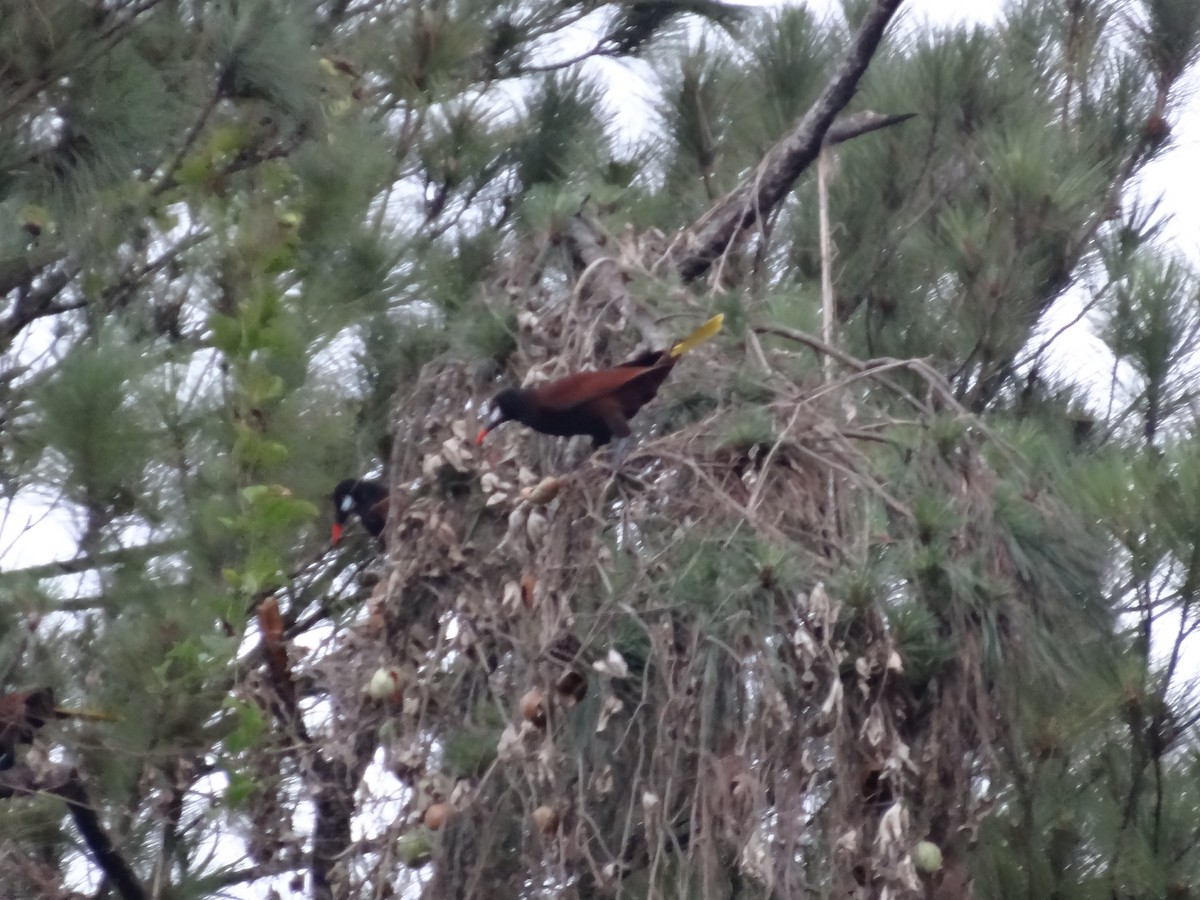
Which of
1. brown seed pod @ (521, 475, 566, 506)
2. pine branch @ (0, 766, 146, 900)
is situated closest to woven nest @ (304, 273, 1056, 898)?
brown seed pod @ (521, 475, 566, 506)

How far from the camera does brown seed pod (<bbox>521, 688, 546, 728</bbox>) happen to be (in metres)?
1.74

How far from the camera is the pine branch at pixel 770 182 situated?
2.43 meters

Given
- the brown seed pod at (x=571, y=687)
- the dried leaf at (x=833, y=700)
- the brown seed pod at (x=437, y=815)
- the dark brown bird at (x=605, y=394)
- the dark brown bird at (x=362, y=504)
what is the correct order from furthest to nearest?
the dark brown bird at (x=362, y=504), the dark brown bird at (x=605, y=394), the brown seed pod at (x=437, y=815), the brown seed pod at (x=571, y=687), the dried leaf at (x=833, y=700)

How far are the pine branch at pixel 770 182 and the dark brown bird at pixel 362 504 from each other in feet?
2.05

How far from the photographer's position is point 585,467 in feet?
6.29

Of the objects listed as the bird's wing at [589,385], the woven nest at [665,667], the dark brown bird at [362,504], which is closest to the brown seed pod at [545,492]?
the woven nest at [665,667]

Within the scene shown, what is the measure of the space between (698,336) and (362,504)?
35.5 inches

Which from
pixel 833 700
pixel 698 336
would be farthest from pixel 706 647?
pixel 698 336

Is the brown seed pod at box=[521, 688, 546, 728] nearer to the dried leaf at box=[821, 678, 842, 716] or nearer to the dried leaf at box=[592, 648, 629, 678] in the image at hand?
the dried leaf at box=[592, 648, 629, 678]

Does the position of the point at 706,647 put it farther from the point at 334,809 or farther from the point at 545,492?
the point at 334,809

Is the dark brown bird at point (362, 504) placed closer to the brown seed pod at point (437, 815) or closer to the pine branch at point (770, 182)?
the pine branch at point (770, 182)

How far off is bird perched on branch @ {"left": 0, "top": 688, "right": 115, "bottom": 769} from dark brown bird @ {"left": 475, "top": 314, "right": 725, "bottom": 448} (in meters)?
0.70

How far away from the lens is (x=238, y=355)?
2.17m

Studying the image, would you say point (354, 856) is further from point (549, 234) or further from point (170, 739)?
point (549, 234)
